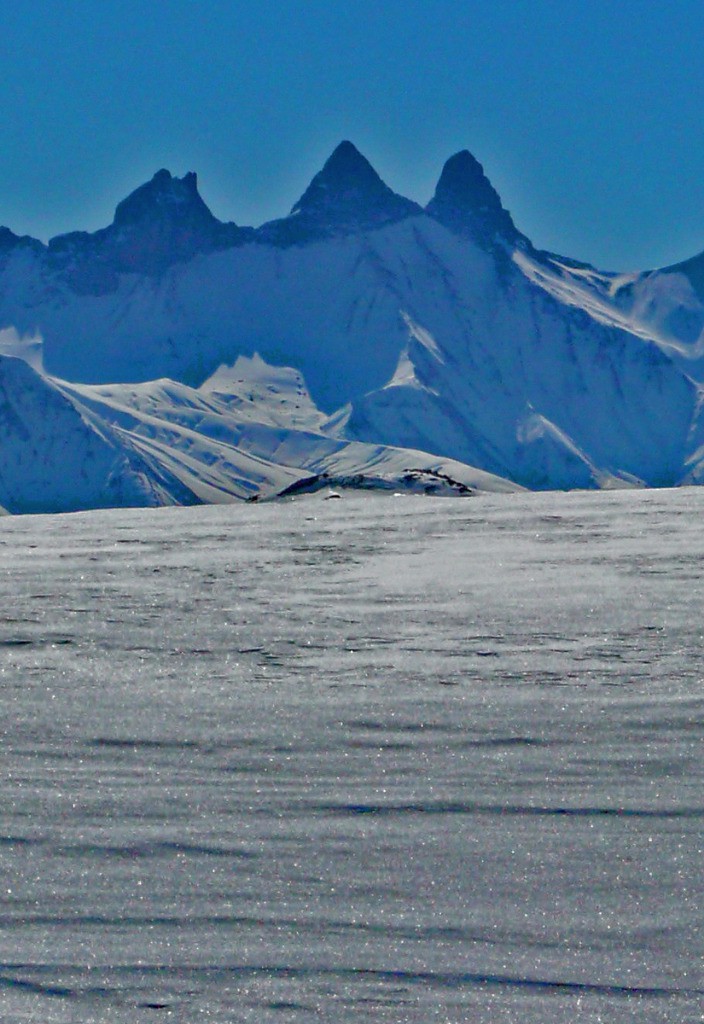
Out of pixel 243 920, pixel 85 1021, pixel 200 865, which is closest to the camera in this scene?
pixel 85 1021

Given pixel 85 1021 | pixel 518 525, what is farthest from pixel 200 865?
pixel 518 525

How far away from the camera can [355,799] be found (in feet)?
13.4

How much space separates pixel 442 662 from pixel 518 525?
3.68 metres

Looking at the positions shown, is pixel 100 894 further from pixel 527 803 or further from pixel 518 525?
pixel 518 525

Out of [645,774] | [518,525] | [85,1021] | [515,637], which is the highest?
[518,525]

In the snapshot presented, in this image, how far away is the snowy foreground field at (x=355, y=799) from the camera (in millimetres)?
3236

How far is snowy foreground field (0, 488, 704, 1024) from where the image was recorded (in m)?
3.24

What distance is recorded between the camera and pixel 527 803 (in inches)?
159

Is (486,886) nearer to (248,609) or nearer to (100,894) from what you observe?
(100,894)

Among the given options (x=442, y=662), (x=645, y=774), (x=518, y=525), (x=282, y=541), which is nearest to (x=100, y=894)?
(x=645, y=774)

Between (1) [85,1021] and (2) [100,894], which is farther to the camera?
(2) [100,894]

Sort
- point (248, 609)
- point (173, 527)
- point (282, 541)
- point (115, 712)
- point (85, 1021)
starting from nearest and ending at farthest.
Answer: point (85, 1021) → point (115, 712) → point (248, 609) → point (282, 541) → point (173, 527)

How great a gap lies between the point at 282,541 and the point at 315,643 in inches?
111

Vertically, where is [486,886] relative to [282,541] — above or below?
below
